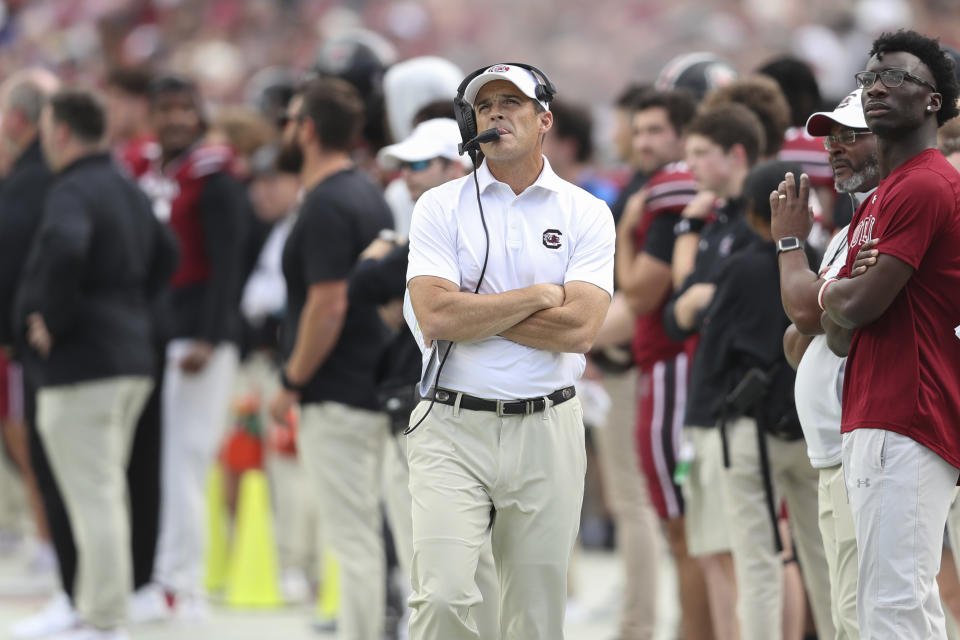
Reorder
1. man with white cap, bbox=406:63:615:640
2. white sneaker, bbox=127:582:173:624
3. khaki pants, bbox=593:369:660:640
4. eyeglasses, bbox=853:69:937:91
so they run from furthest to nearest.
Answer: white sneaker, bbox=127:582:173:624 < khaki pants, bbox=593:369:660:640 < man with white cap, bbox=406:63:615:640 < eyeglasses, bbox=853:69:937:91

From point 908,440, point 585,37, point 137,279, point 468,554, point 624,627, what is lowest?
Result: point 624,627

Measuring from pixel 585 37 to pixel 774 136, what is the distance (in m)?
15.7

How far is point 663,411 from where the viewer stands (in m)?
5.82

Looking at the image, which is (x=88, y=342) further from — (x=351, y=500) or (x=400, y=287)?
(x=400, y=287)

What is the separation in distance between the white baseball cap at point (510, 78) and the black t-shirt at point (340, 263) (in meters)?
1.77

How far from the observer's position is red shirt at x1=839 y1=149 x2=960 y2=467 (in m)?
3.65

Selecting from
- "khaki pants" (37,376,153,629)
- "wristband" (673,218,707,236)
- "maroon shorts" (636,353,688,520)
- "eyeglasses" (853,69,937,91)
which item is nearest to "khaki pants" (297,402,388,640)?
"maroon shorts" (636,353,688,520)

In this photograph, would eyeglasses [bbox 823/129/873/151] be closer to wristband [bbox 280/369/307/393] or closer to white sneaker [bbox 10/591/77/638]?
wristband [bbox 280/369/307/393]

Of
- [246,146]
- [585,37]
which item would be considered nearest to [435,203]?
[246,146]

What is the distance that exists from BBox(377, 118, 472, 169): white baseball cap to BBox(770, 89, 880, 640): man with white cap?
1509 mm

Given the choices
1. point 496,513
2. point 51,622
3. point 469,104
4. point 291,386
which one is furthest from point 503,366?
point 51,622

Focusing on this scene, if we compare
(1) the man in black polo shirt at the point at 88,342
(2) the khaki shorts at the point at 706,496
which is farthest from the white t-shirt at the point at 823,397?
(1) the man in black polo shirt at the point at 88,342

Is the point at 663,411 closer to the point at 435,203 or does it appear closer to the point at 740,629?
the point at 740,629

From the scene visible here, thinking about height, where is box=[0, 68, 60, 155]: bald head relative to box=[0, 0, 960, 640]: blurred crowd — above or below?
above
